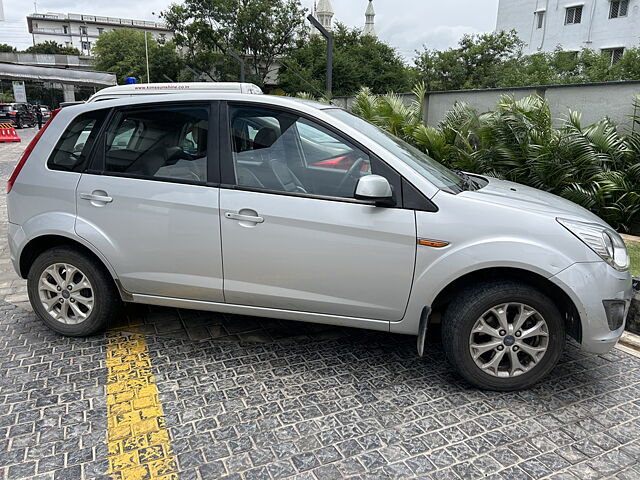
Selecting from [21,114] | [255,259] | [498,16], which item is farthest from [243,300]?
[498,16]

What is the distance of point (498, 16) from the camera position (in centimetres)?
4331

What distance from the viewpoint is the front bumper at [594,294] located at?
297 centimetres

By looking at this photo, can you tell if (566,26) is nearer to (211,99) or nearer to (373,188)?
(211,99)

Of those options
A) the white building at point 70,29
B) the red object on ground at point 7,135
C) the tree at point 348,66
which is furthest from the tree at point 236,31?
the white building at point 70,29

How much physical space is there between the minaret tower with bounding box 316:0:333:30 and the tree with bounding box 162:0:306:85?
19.8m

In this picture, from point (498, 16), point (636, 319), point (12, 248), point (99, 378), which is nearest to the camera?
point (99, 378)

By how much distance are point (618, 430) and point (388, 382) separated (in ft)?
4.31

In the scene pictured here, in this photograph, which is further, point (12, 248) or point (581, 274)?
point (12, 248)

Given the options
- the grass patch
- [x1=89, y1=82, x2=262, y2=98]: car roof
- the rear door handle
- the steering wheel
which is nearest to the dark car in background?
[x1=89, y1=82, x2=262, y2=98]: car roof

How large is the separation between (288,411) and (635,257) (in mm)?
4171

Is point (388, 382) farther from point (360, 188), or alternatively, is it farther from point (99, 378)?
point (99, 378)

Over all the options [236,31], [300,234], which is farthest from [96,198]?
[236,31]

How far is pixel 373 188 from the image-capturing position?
3.01 m

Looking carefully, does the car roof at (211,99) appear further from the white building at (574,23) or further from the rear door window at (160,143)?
the white building at (574,23)
